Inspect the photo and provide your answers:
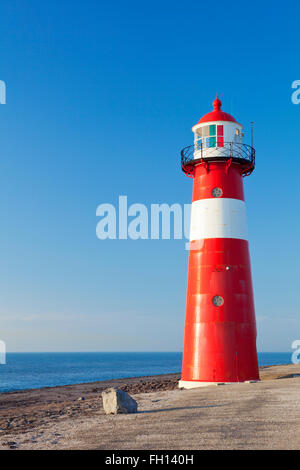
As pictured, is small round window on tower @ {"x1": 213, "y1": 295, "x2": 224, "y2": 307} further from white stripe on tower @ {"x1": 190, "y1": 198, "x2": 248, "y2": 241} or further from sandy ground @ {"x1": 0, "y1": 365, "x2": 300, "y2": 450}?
sandy ground @ {"x1": 0, "y1": 365, "x2": 300, "y2": 450}

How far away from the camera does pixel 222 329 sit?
20906mm

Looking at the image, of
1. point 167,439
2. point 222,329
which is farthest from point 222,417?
point 222,329

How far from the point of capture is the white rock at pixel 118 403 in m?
14.3

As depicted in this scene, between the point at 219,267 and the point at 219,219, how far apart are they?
6.66ft

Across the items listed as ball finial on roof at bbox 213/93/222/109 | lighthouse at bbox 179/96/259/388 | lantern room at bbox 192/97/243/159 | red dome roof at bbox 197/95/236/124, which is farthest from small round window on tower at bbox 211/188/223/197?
ball finial on roof at bbox 213/93/222/109

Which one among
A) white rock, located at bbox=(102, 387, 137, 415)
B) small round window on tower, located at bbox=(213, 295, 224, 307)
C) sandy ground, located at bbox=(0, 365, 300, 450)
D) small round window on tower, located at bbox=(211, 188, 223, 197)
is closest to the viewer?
sandy ground, located at bbox=(0, 365, 300, 450)

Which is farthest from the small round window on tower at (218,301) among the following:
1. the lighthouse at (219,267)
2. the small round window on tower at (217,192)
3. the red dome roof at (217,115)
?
→ the red dome roof at (217,115)

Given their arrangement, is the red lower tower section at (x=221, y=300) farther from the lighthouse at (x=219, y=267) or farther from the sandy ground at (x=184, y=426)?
the sandy ground at (x=184, y=426)

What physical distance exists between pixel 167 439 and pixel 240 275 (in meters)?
11.7

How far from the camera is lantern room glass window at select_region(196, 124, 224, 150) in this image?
22.2 meters

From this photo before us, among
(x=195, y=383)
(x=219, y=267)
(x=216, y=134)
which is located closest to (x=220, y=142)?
(x=216, y=134)

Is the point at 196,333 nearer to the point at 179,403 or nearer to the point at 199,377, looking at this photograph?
the point at 199,377

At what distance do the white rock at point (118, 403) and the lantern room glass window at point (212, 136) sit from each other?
1201 centimetres

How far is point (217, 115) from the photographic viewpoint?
886 inches
